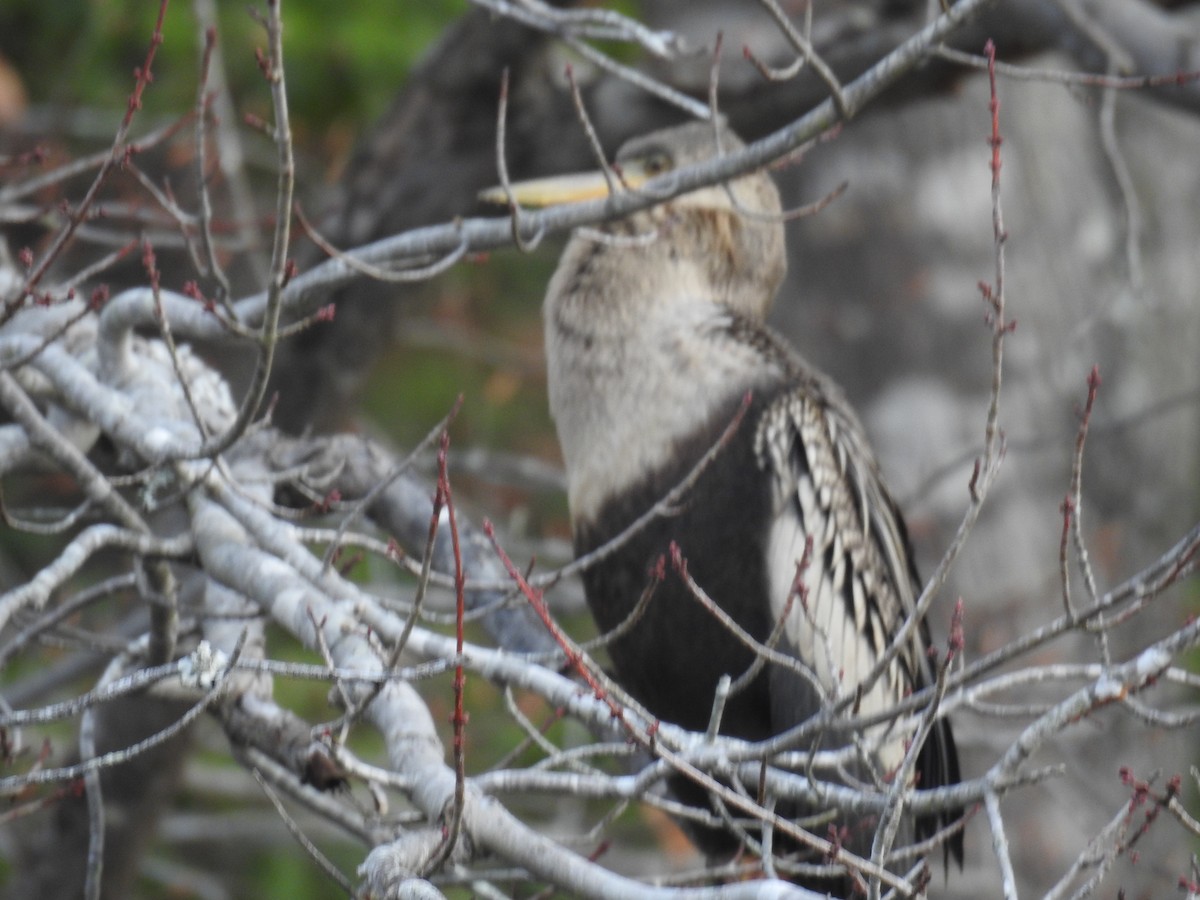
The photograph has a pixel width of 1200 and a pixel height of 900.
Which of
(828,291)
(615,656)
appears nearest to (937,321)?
(828,291)

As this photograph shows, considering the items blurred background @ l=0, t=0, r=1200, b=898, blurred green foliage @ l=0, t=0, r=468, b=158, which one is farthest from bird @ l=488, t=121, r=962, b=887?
blurred green foliage @ l=0, t=0, r=468, b=158

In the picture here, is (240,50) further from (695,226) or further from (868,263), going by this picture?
(695,226)

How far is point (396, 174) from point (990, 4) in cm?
261

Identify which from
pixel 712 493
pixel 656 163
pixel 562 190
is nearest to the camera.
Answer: pixel 712 493

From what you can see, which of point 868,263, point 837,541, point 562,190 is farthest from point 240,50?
point 837,541

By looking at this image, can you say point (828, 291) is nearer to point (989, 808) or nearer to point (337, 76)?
point (337, 76)

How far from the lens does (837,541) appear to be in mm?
3141

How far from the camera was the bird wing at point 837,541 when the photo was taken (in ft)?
10.0

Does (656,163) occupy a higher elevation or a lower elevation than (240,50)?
lower

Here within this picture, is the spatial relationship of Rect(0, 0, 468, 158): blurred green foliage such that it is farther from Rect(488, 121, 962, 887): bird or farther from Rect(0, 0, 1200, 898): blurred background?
Rect(488, 121, 962, 887): bird

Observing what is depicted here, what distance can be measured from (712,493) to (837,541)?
0.28m

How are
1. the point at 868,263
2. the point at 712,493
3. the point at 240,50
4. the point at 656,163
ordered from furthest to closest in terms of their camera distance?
the point at 240,50, the point at 868,263, the point at 656,163, the point at 712,493

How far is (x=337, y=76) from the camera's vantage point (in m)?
5.90

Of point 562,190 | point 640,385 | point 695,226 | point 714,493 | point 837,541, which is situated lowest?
point 837,541
